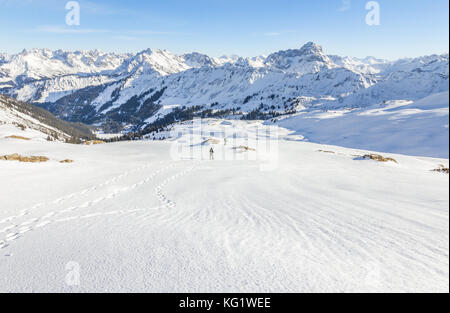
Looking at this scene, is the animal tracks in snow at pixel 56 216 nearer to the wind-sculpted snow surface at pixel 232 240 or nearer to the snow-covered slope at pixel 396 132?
the wind-sculpted snow surface at pixel 232 240

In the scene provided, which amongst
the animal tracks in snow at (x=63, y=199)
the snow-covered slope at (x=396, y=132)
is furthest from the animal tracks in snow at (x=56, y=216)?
the snow-covered slope at (x=396, y=132)

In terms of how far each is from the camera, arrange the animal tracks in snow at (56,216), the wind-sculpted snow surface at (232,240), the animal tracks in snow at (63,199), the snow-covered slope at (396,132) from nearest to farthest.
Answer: the wind-sculpted snow surface at (232,240), the animal tracks in snow at (56,216), the animal tracks in snow at (63,199), the snow-covered slope at (396,132)

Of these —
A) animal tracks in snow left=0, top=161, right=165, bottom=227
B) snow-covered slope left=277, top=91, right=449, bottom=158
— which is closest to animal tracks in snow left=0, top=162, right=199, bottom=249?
animal tracks in snow left=0, top=161, right=165, bottom=227

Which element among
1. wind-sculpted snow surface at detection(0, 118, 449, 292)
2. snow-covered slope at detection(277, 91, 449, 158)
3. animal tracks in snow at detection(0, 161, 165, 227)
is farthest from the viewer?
snow-covered slope at detection(277, 91, 449, 158)

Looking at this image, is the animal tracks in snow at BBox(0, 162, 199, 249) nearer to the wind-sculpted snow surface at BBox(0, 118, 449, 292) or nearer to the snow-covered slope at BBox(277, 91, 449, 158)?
the wind-sculpted snow surface at BBox(0, 118, 449, 292)

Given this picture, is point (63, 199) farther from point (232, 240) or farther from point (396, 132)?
point (396, 132)

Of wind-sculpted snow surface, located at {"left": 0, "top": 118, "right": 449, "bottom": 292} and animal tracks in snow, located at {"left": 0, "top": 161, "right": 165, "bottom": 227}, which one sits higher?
wind-sculpted snow surface, located at {"left": 0, "top": 118, "right": 449, "bottom": 292}

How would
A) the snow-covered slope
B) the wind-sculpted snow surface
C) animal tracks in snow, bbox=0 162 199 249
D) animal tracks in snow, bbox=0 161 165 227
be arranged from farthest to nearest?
1. the snow-covered slope
2. animal tracks in snow, bbox=0 161 165 227
3. animal tracks in snow, bbox=0 162 199 249
4. the wind-sculpted snow surface

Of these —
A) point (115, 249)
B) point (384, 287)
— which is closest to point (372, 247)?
point (384, 287)

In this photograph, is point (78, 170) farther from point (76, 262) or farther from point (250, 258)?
point (250, 258)

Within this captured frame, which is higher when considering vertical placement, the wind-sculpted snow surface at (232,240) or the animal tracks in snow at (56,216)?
the wind-sculpted snow surface at (232,240)

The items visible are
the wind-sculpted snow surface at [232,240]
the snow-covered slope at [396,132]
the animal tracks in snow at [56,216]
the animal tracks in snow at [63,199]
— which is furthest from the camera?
the snow-covered slope at [396,132]
